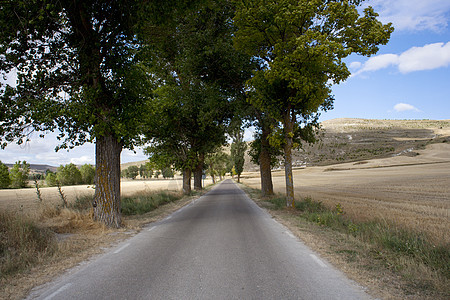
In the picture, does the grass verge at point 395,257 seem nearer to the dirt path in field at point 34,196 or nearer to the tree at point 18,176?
the dirt path in field at point 34,196

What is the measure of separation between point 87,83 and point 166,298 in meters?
8.08

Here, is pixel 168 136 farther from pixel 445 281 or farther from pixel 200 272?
pixel 445 281

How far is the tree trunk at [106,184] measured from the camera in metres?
9.34

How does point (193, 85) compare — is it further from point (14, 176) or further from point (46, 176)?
point (46, 176)

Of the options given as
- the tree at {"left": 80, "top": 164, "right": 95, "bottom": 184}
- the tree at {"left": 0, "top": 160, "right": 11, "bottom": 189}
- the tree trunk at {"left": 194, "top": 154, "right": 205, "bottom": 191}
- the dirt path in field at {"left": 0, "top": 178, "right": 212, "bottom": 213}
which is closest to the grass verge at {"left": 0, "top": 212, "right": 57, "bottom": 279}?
the dirt path in field at {"left": 0, "top": 178, "right": 212, "bottom": 213}

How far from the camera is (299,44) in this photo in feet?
34.5

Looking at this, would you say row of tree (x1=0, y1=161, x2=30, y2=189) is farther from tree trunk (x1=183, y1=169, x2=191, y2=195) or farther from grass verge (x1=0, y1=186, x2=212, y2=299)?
grass verge (x1=0, y1=186, x2=212, y2=299)

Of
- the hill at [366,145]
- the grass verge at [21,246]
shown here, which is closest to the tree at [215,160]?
the hill at [366,145]

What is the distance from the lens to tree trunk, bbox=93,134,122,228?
9344mm

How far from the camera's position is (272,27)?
1149 cm

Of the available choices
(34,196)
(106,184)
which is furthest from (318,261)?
(34,196)

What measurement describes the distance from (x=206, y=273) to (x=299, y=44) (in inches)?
360

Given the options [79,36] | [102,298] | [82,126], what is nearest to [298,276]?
[102,298]

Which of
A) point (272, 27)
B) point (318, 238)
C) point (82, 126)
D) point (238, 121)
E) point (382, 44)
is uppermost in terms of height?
point (272, 27)
